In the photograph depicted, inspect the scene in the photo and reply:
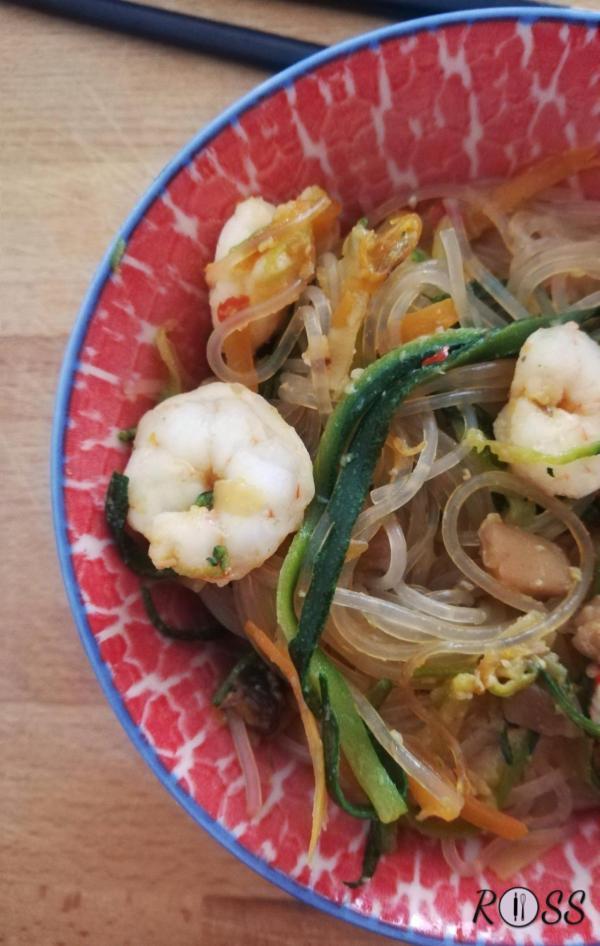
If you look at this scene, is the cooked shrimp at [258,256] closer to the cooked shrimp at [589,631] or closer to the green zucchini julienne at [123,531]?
the green zucchini julienne at [123,531]

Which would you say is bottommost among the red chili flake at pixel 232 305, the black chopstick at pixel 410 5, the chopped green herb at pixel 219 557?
the chopped green herb at pixel 219 557

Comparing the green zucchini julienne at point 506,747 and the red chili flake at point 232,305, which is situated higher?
the red chili flake at point 232,305

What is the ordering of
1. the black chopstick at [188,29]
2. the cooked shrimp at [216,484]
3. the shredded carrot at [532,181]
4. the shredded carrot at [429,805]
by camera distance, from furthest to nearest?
the black chopstick at [188,29] < the shredded carrot at [532,181] < the shredded carrot at [429,805] < the cooked shrimp at [216,484]

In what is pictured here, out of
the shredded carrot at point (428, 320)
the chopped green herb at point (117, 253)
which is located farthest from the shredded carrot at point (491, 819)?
the chopped green herb at point (117, 253)

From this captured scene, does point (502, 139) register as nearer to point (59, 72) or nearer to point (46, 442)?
point (59, 72)

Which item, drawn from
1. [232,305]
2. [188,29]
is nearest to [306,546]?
[232,305]

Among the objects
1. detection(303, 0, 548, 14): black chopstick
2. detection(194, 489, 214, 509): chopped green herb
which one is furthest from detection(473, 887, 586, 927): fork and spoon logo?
detection(303, 0, 548, 14): black chopstick

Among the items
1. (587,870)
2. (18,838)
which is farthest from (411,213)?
(18,838)
